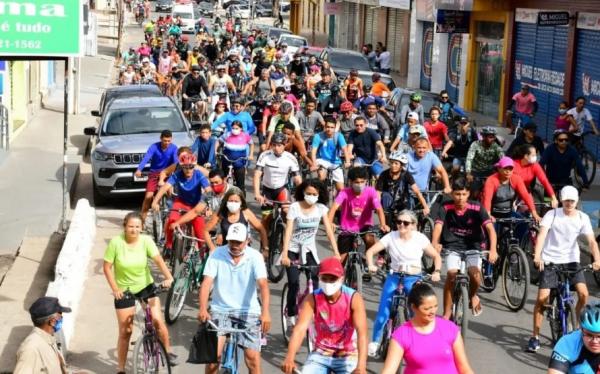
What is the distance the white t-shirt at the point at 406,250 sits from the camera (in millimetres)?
10570

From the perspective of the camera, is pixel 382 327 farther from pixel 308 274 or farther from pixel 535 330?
pixel 535 330

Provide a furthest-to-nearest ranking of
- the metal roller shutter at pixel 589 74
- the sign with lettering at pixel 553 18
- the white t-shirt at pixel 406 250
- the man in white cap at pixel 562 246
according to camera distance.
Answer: the sign with lettering at pixel 553 18
the metal roller shutter at pixel 589 74
the man in white cap at pixel 562 246
the white t-shirt at pixel 406 250

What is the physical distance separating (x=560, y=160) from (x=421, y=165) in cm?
239

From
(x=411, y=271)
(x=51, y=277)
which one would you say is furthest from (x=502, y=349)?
(x=51, y=277)

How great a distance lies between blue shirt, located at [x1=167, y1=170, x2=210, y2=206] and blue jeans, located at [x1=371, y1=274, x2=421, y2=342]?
12.3 ft

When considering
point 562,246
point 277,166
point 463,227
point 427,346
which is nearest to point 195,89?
point 277,166

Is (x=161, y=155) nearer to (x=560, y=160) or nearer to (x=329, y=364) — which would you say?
(x=560, y=160)

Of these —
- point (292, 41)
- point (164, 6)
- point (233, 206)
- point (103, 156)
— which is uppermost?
point (164, 6)

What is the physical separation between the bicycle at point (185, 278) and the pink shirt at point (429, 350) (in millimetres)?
5126

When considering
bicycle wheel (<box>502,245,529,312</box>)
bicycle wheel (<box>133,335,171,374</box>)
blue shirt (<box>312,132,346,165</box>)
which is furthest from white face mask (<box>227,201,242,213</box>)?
blue shirt (<box>312,132,346,165</box>)

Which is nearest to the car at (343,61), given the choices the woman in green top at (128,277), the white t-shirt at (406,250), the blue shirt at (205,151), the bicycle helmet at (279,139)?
the blue shirt at (205,151)

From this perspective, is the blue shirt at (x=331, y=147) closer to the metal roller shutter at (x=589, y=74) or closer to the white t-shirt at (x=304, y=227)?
the white t-shirt at (x=304, y=227)

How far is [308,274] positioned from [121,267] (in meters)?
2.11

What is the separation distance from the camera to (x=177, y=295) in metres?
12.3
